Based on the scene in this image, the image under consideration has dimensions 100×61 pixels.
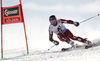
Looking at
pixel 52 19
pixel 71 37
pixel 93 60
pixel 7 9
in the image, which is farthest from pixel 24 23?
pixel 93 60

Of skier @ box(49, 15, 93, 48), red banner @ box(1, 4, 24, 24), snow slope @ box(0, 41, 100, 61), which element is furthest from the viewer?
red banner @ box(1, 4, 24, 24)

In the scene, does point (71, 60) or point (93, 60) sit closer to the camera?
point (93, 60)

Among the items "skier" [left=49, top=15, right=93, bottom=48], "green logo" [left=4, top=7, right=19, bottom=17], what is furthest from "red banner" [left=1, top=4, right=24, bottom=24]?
"skier" [left=49, top=15, right=93, bottom=48]

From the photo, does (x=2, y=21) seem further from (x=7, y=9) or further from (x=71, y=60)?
(x=71, y=60)

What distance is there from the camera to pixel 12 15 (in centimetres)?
663

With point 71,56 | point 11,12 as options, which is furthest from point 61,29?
point 11,12

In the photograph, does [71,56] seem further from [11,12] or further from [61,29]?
[11,12]

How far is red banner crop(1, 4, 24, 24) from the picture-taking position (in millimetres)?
6564

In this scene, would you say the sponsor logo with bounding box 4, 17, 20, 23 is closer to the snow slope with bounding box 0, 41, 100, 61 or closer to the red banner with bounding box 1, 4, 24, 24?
the red banner with bounding box 1, 4, 24, 24

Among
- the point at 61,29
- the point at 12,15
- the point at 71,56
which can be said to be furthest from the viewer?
the point at 12,15

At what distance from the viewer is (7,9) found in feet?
22.0

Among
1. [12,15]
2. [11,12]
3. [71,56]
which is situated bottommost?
[71,56]

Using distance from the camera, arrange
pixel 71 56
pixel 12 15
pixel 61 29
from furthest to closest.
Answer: pixel 12 15 < pixel 61 29 < pixel 71 56

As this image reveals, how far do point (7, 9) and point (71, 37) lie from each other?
2.93 m
